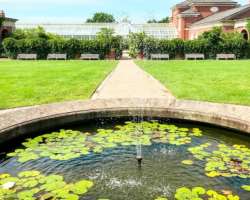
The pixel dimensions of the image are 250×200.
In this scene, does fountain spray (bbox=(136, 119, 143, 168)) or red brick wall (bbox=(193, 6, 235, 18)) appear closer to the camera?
fountain spray (bbox=(136, 119, 143, 168))

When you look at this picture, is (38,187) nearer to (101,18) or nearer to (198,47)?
(198,47)

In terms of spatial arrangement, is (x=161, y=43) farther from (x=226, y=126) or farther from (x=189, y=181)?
(x=189, y=181)

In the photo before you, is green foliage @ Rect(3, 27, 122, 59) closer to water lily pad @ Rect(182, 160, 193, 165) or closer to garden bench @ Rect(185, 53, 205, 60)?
garden bench @ Rect(185, 53, 205, 60)

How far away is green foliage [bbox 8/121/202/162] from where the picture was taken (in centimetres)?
600

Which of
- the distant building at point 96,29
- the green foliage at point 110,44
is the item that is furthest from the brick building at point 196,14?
the green foliage at point 110,44

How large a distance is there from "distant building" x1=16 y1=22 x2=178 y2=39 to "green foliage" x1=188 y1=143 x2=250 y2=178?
4385 centimetres

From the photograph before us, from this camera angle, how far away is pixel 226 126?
23.4 ft

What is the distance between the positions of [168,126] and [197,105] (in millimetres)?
1095

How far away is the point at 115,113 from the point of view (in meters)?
7.93

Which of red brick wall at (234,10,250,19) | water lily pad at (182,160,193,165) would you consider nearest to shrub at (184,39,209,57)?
red brick wall at (234,10,250,19)

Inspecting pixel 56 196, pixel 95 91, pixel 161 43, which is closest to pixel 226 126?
pixel 56 196

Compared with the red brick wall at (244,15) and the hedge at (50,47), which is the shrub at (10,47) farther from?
the red brick wall at (244,15)

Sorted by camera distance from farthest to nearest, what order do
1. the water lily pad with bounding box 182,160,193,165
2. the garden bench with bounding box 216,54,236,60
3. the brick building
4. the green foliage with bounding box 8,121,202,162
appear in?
the brick building
the garden bench with bounding box 216,54,236,60
the green foliage with bounding box 8,121,202,162
the water lily pad with bounding box 182,160,193,165

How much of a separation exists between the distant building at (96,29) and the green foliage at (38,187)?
44.8 meters
